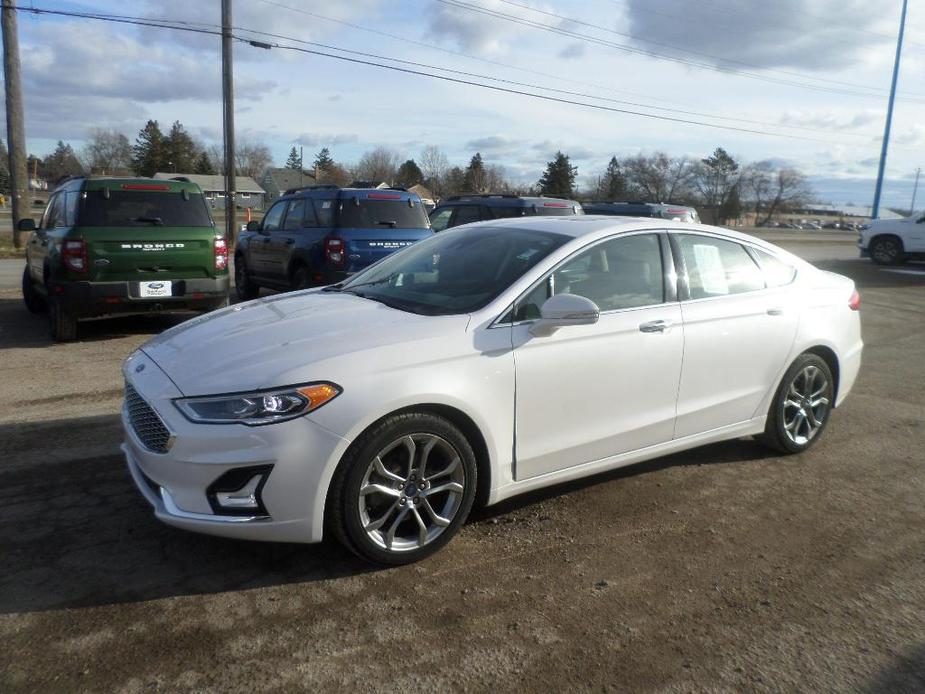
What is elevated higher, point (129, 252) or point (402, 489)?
point (129, 252)

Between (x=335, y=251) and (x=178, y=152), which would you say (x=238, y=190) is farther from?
(x=335, y=251)

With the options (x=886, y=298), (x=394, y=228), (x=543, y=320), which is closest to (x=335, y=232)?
(x=394, y=228)

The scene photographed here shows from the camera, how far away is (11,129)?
2025 centimetres

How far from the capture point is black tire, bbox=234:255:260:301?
12.6 m

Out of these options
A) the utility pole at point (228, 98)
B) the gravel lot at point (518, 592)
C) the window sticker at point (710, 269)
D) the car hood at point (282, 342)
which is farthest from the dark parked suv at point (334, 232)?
the utility pole at point (228, 98)

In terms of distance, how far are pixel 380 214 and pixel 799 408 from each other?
6588 mm

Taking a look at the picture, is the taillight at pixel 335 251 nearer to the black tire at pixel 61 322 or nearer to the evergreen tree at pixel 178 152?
the black tire at pixel 61 322

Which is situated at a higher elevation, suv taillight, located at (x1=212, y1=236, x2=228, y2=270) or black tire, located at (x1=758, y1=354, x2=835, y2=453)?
suv taillight, located at (x1=212, y1=236, x2=228, y2=270)

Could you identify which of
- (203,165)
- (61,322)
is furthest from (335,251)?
(203,165)

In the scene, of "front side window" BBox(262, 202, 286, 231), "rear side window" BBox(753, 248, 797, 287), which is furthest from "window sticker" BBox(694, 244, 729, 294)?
"front side window" BBox(262, 202, 286, 231)

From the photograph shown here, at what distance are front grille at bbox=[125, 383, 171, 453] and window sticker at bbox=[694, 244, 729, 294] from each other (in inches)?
125

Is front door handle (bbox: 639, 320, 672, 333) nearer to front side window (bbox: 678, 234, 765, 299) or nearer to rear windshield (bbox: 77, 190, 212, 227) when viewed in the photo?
front side window (bbox: 678, 234, 765, 299)

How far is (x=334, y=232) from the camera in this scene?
32.6ft

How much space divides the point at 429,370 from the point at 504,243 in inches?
51.5
